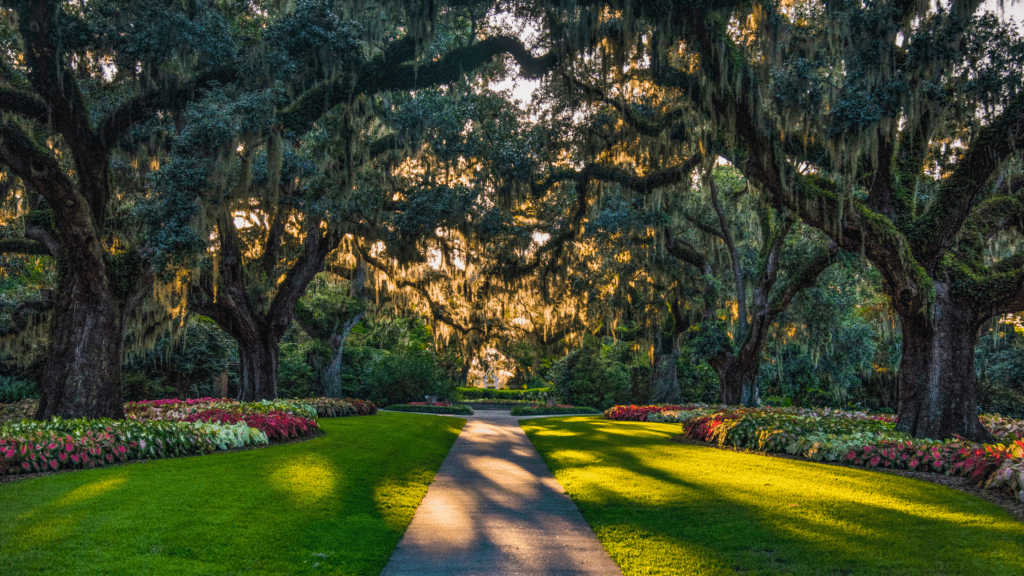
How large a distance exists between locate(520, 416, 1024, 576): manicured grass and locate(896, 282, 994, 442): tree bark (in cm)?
258

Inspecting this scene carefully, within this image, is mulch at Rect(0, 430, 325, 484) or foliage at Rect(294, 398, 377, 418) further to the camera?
foliage at Rect(294, 398, 377, 418)

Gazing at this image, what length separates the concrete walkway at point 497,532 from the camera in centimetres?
429

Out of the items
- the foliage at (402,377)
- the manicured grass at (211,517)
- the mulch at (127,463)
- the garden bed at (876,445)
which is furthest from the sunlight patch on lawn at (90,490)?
the foliage at (402,377)

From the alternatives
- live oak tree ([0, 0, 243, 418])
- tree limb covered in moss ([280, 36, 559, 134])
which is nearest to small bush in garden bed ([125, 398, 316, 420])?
live oak tree ([0, 0, 243, 418])

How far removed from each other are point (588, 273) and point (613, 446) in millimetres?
7095

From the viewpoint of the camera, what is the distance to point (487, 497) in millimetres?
7012

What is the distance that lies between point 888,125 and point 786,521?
6488 mm

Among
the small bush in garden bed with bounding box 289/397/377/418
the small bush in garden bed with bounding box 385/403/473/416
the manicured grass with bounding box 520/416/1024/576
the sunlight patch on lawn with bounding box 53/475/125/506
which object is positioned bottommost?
the small bush in garden bed with bounding box 385/403/473/416

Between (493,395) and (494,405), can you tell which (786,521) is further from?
(493,395)

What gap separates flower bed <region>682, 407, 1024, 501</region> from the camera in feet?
23.0

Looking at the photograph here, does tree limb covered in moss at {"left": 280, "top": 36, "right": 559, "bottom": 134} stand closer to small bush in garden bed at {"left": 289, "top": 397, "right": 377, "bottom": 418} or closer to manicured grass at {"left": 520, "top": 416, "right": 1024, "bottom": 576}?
manicured grass at {"left": 520, "top": 416, "right": 1024, "bottom": 576}

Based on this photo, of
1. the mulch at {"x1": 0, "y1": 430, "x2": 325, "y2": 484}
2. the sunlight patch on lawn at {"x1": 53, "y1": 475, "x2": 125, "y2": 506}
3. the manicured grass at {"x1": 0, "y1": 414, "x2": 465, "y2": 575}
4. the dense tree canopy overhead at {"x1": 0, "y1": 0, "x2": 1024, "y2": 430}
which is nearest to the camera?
the manicured grass at {"x1": 0, "y1": 414, "x2": 465, "y2": 575}

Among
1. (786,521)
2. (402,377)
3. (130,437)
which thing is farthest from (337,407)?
(786,521)

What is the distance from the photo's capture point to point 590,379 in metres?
28.7
